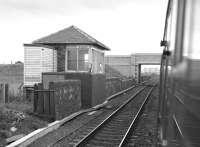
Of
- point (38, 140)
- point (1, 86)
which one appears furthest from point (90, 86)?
point (38, 140)

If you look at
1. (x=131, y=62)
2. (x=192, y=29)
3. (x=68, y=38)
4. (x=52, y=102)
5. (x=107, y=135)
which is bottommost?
(x=107, y=135)

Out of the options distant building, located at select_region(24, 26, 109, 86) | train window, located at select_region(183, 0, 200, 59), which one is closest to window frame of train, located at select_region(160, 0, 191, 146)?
train window, located at select_region(183, 0, 200, 59)

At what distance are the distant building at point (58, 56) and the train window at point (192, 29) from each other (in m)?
18.3

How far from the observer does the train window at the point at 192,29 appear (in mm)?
1785

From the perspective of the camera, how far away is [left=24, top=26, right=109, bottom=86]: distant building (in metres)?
20.6

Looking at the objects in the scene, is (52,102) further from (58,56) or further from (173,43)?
(173,43)

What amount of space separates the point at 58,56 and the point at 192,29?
19.7 m

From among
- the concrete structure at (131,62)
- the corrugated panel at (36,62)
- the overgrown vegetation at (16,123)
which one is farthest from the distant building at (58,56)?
the concrete structure at (131,62)

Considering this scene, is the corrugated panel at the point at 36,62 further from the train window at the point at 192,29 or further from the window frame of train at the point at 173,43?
the train window at the point at 192,29

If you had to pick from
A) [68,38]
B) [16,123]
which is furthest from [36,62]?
[16,123]

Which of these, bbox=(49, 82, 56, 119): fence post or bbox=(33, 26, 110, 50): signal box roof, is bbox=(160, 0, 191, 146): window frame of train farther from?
bbox=(33, 26, 110, 50): signal box roof

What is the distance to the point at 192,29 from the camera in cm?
196

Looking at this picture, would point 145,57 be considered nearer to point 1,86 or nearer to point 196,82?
point 1,86

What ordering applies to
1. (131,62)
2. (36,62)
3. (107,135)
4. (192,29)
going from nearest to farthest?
(192,29) → (107,135) → (36,62) → (131,62)
